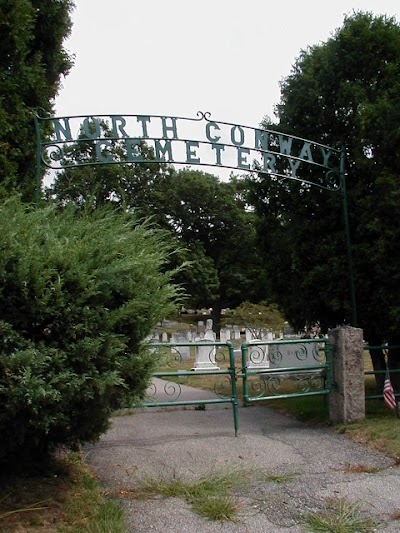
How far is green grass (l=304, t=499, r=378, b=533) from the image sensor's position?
12.4 ft

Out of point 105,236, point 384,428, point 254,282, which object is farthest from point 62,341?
point 254,282

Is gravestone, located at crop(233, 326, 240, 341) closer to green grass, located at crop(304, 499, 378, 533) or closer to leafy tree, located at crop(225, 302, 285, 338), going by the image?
leafy tree, located at crop(225, 302, 285, 338)

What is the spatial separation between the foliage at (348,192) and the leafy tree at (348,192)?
0.02 metres

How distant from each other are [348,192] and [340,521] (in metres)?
5.75

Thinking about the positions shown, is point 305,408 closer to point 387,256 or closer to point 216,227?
point 387,256

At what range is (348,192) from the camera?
8.59 meters

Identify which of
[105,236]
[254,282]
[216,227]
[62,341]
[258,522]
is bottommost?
[258,522]

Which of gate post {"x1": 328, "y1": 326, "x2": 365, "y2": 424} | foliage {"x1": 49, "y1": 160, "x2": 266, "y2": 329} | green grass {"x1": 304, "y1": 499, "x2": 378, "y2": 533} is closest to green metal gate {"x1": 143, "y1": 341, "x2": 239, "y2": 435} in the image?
gate post {"x1": 328, "y1": 326, "x2": 365, "y2": 424}

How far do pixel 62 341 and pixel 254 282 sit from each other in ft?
119

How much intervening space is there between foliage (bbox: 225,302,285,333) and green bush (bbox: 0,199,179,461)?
20.2 metres

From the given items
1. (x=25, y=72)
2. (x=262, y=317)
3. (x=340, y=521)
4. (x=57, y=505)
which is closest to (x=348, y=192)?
(x=25, y=72)

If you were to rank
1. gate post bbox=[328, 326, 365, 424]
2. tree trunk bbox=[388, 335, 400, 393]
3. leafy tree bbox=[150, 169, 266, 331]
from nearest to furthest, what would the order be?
gate post bbox=[328, 326, 365, 424] → tree trunk bbox=[388, 335, 400, 393] → leafy tree bbox=[150, 169, 266, 331]

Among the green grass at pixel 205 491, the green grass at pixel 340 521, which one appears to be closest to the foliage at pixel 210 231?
the green grass at pixel 205 491

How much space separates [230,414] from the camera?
8445mm
